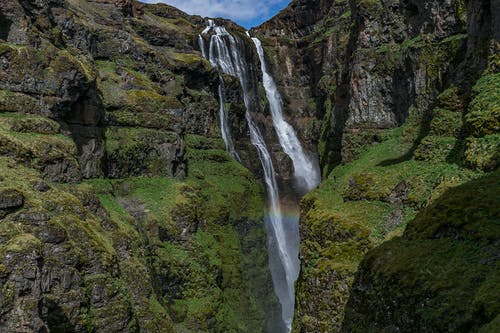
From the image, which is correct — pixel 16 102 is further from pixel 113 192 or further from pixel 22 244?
pixel 22 244

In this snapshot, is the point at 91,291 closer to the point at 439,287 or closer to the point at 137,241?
the point at 137,241

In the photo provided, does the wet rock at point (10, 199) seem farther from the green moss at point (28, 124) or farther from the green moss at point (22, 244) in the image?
the green moss at point (28, 124)

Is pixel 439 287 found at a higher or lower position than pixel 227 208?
higher

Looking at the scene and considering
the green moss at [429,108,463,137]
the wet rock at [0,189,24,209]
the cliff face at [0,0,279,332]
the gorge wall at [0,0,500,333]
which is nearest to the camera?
the gorge wall at [0,0,500,333]

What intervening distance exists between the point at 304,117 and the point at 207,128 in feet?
97.1

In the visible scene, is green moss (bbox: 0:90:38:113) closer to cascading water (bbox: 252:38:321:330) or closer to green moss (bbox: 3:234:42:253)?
green moss (bbox: 3:234:42:253)

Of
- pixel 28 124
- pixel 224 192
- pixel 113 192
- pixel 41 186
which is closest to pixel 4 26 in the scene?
pixel 28 124

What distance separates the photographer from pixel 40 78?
31.3m

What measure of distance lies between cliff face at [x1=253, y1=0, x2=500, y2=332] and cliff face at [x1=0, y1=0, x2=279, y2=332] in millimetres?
12312

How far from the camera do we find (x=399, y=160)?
26391 mm

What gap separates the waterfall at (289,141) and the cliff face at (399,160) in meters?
26.4

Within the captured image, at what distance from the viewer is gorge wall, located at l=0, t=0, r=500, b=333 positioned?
11.6 meters

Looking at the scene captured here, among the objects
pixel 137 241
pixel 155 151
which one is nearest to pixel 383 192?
pixel 137 241

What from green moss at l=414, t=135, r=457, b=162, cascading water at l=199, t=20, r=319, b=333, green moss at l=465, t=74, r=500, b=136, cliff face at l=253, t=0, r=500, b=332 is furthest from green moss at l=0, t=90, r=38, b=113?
cascading water at l=199, t=20, r=319, b=333
